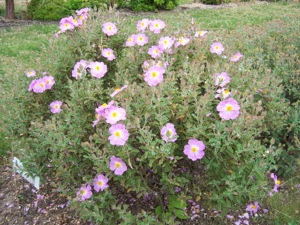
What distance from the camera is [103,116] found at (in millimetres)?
1807

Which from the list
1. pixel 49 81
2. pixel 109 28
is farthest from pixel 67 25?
pixel 49 81

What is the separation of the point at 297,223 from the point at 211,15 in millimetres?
7802

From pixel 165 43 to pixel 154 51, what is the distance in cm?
8

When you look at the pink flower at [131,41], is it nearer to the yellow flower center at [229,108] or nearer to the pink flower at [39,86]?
the pink flower at [39,86]

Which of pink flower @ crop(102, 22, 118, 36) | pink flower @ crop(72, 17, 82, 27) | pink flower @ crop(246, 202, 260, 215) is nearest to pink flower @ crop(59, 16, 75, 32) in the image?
pink flower @ crop(72, 17, 82, 27)

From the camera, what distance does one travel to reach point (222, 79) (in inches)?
75.2

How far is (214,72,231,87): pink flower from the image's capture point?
1913mm

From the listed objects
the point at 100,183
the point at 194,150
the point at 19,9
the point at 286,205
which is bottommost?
the point at 19,9

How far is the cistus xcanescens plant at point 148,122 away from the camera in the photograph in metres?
1.80

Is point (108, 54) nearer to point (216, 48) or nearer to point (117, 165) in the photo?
point (216, 48)

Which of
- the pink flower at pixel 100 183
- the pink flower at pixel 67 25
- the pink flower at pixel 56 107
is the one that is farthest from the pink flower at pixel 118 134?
the pink flower at pixel 67 25

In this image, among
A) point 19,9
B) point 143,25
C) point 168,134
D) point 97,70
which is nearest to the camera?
point 168,134

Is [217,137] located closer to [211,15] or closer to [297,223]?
[297,223]

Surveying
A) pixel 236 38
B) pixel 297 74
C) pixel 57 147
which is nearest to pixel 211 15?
pixel 236 38
